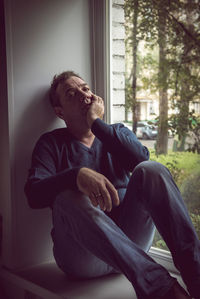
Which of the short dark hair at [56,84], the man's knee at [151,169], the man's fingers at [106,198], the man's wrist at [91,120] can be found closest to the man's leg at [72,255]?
the man's fingers at [106,198]

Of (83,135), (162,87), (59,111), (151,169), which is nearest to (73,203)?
(151,169)

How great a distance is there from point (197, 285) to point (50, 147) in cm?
84

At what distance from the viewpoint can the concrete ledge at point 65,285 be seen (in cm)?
144

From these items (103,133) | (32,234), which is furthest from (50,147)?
(32,234)

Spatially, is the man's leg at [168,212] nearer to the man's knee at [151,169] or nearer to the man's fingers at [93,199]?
the man's knee at [151,169]

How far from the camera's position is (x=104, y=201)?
1285mm

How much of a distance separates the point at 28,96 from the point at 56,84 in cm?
15

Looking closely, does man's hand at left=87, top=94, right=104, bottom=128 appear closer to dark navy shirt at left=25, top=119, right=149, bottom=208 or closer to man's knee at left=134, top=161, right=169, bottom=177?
dark navy shirt at left=25, top=119, right=149, bottom=208

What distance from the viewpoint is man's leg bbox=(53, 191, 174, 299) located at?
1.19 meters

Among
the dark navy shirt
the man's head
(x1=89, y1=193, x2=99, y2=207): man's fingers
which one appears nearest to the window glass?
the dark navy shirt

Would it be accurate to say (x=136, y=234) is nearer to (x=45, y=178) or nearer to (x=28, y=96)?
(x=45, y=178)

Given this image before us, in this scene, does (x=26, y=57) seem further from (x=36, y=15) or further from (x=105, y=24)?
(x=105, y=24)

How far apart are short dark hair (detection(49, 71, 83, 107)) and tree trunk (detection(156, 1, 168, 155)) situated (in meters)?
0.40

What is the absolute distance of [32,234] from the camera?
1.81 m
